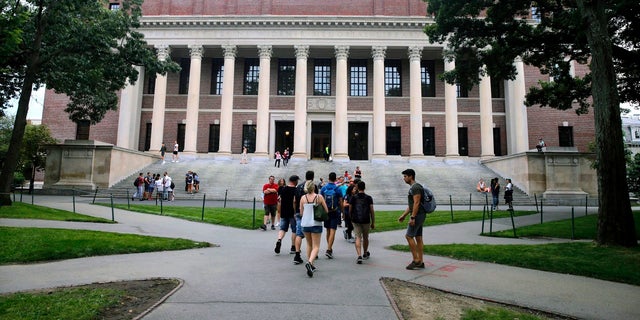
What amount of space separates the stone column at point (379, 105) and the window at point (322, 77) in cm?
522

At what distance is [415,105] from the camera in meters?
33.0

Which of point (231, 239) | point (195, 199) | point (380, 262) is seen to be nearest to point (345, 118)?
point (195, 199)

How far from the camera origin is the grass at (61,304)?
4195 mm

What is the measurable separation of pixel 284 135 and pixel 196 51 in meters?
10.8

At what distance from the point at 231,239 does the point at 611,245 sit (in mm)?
9353

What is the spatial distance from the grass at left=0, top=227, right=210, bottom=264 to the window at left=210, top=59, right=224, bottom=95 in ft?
94.9

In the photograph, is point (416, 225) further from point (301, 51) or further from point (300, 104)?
point (301, 51)

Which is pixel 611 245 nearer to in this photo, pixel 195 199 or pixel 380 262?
pixel 380 262

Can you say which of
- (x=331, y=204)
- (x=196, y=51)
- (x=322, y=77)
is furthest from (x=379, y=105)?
(x=331, y=204)

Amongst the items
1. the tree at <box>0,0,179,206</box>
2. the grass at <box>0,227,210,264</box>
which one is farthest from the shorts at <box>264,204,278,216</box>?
the tree at <box>0,0,179,206</box>

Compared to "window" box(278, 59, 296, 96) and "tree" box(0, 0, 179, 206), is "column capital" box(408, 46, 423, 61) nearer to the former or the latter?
"window" box(278, 59, 296, 96)

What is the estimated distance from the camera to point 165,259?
25.5 ft

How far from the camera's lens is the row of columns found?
108ft

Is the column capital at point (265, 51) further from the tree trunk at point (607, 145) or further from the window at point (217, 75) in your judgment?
the tree trunk at point (607, 145)
